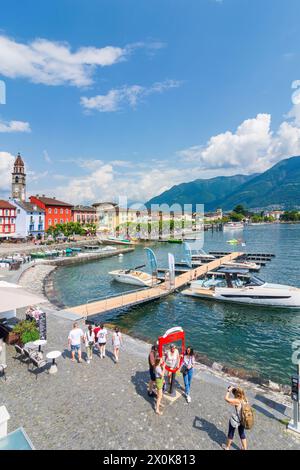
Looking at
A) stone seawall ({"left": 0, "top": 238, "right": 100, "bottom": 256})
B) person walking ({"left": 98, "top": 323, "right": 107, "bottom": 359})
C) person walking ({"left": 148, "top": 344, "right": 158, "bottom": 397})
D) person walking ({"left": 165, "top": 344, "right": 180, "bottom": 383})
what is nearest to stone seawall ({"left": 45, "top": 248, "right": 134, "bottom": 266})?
stone seawall ({"left": 0, "top": 238, "right": 100, "bottom": 256})

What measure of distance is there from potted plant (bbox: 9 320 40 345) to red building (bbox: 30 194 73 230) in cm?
8813

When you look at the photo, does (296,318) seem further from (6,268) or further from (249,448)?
(6,268)

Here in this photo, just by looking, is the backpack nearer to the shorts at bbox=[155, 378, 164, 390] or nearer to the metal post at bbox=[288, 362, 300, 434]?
the metal post at bbox=[288, 362, 300, 434]

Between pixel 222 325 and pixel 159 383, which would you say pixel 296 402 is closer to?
pixel 159 383

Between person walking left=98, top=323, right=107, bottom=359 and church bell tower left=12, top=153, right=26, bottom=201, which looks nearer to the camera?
person walking left=98, top=323, right=107, bottom=359

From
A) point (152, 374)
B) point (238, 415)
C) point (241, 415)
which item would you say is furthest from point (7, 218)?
point (241, 415)

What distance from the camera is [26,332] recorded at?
41.9 feet

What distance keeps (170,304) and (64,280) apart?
1817 centimetres

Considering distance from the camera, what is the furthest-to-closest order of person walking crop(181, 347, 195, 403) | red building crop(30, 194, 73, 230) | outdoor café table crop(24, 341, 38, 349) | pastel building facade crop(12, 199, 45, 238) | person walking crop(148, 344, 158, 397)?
1. red building crop(30, 194, 73, 230)
2. pastel building facade crop(12, 199, 45, 238)
3. outdoor café table crop(24, 341, 38, 349)
4. person walking crop(181, 347, 195, 403)
5. person walking crop(148, 344, 158, 397)

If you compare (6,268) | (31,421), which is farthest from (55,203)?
(31,421)

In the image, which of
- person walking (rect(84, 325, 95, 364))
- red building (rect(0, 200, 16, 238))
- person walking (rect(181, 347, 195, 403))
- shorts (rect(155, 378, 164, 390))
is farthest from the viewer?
red building (rect(0, 200, 16, 238))

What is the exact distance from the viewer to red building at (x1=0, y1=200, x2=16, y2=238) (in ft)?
268

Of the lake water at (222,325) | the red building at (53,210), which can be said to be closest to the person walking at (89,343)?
the lake water at (222,325)

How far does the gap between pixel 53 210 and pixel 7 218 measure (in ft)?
63.9
